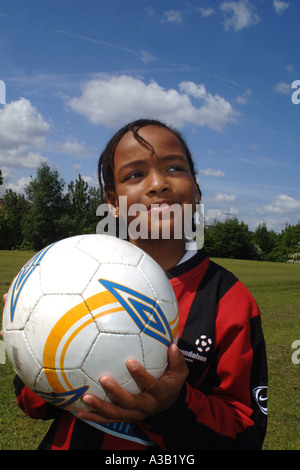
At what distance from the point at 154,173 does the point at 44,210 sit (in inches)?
1889

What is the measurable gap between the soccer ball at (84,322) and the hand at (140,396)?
3cm

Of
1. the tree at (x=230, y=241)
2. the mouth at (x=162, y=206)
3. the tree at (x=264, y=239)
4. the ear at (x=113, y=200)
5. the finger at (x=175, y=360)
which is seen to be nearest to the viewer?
the finger at (x=175, y=360)

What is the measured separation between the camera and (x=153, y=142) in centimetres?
203

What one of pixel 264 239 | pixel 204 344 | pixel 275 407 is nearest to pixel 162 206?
pixel 204 344

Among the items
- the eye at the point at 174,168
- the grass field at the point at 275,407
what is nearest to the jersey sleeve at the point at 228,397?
A: the eye at the point at 174,168

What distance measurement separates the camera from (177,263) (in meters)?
2.10

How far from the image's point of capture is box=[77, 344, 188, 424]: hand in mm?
1327

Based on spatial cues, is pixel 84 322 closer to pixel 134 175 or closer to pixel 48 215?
pixel 134 175

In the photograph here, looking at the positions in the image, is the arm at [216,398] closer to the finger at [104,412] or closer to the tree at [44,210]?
the finger at [104,412]

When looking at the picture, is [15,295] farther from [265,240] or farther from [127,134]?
[265,240]

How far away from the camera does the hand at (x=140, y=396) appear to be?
1327 millimetres
